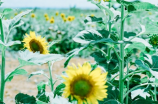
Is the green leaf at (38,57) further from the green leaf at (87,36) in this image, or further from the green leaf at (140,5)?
the green leaf at (140,5)

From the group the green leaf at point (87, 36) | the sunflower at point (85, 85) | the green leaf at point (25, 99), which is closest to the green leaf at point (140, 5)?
the green leaf at point (87, 36)

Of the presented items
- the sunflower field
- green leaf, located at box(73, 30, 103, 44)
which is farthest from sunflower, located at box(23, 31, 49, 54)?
green leaf, located at box(73, 30, 103, 44)

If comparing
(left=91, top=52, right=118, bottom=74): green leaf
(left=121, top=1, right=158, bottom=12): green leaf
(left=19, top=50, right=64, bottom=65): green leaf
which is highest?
(left=121, top=1, right=158, bottom=12): green leaf

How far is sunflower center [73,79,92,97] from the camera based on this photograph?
0.96m

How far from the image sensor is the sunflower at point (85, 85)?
0.95 m

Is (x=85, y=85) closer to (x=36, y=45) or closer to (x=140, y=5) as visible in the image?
(x=140, y=5)

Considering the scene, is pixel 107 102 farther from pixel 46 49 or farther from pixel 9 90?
pixel 9 90

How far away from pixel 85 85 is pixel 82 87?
0.5 inches

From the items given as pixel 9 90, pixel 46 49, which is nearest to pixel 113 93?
pixel 46 49

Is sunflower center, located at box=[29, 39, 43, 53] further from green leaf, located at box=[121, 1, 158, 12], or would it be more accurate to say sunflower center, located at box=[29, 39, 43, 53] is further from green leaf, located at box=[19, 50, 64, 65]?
green leaf, located at box=[121, 1, 158, 12]

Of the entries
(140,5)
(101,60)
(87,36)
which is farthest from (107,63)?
(140,5)

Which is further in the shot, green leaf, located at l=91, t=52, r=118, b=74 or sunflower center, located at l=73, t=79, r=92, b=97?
green leaf, located at l=91, t=52, r=118, b=74

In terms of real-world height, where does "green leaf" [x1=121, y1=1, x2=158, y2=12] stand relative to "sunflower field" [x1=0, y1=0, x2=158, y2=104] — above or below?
above

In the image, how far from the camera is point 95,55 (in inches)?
57.9
